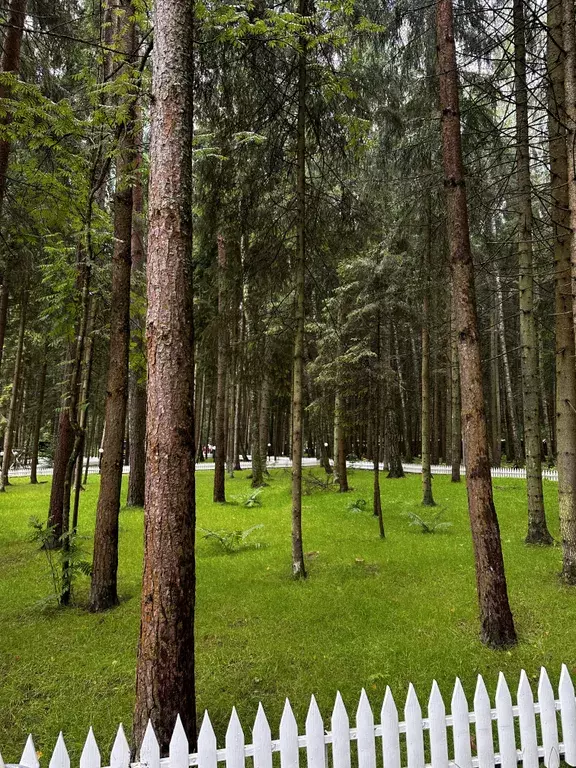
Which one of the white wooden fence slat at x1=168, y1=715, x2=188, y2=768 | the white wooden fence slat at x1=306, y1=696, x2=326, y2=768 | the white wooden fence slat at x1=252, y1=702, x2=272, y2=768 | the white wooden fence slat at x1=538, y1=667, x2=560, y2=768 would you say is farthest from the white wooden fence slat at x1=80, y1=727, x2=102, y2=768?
the white wooden fence slat at x1=538, y1=667, x2=560, y2=768

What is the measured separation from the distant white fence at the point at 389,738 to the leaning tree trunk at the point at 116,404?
355cm

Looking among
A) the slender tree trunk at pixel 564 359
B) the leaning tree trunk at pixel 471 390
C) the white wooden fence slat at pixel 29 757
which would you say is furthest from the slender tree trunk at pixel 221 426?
the white wooden fence slat at pixel 29 757

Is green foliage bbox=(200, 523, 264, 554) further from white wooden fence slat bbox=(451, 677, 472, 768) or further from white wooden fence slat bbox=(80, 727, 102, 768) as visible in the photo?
white wooden fence slat bbox=(80, 727, 102, 768)

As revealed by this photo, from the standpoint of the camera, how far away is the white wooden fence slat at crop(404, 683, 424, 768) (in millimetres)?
2445

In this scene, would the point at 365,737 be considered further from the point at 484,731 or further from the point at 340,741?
the point at 484,731

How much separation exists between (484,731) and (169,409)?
2.53 metres

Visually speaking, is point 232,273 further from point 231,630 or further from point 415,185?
point 231,630

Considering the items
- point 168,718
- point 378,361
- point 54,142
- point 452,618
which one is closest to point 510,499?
point 378,361

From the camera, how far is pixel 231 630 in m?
4.89

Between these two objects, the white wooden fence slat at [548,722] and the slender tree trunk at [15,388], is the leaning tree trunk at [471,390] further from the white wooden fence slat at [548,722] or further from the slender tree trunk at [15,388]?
the slender tree trunk at [15,388]

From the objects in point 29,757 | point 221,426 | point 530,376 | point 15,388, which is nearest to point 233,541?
point 221,426

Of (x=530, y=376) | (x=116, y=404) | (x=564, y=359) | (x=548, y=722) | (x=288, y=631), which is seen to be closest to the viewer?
(x=548, y=722)

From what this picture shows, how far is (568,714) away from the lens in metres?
2.67

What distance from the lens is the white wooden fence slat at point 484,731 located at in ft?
8.26
